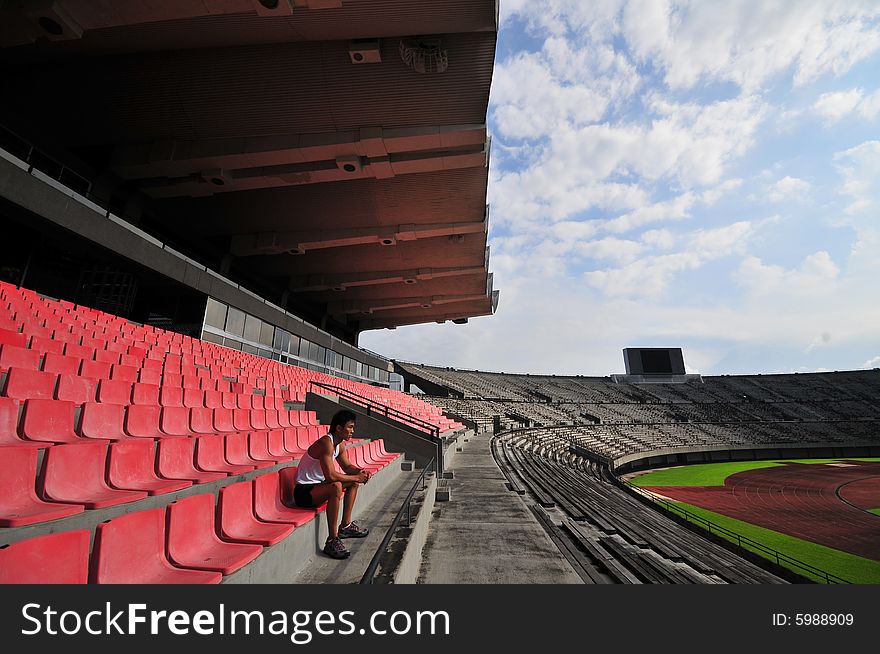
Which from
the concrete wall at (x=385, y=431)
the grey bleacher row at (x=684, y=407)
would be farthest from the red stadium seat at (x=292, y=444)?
the grey bleacher row at (x=684, y=407)

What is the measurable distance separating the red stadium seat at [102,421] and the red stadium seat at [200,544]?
208 centimetres

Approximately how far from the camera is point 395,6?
930 centimetres

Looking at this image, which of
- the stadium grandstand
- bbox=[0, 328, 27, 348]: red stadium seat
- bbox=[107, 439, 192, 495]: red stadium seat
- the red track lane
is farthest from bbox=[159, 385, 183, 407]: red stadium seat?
the red track lane

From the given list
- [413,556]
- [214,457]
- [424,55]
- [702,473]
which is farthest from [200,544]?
[702,473]

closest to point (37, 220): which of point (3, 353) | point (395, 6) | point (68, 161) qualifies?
point (68, 161)

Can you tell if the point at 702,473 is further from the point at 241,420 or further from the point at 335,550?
the point at 335,550

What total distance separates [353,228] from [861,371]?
2506 inches

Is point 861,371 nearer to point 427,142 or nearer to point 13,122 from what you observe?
point 427,142

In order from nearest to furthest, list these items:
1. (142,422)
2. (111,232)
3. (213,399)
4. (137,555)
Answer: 1. (137,555)
2. (142,422)
3. (213,399)
4. (111,232)

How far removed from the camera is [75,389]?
4.32 m

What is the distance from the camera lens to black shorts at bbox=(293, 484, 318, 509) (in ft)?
10.8

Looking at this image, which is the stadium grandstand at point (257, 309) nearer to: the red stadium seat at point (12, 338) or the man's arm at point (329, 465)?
the red stadium seat at point (12, 338)

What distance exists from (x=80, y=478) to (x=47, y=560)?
144cm

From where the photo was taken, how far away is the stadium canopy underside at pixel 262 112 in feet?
31.3
